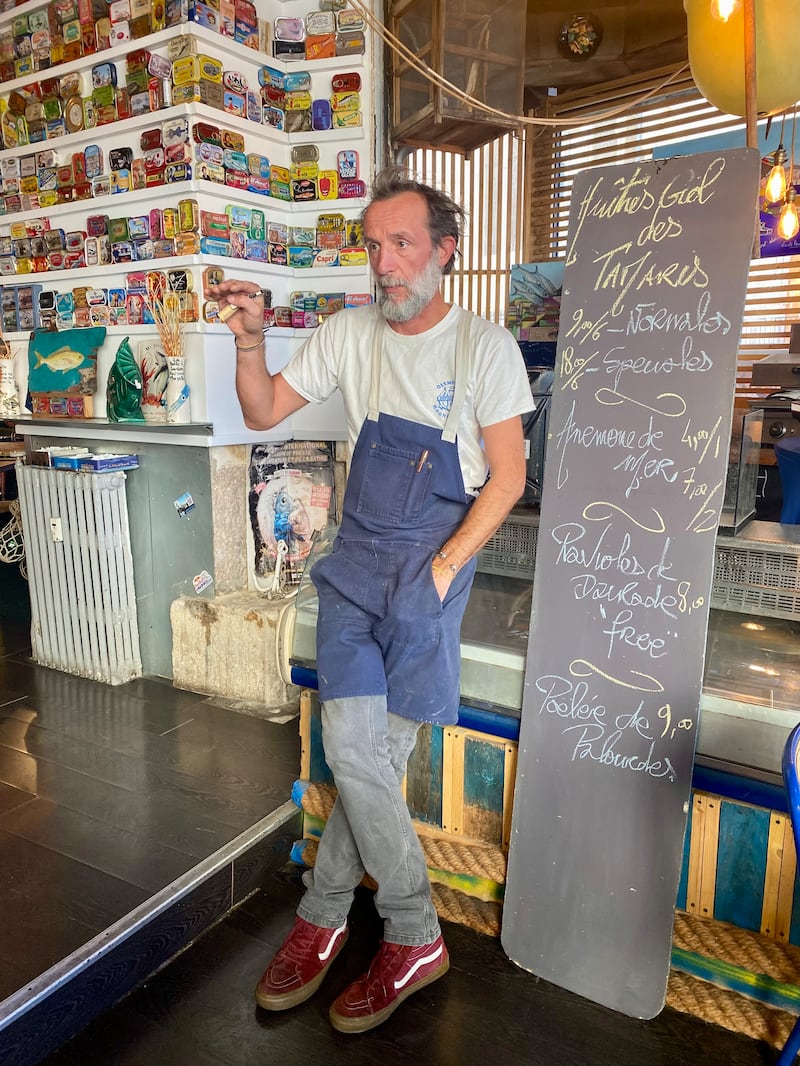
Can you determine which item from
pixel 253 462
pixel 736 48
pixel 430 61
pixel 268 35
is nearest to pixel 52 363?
pixel 253 462

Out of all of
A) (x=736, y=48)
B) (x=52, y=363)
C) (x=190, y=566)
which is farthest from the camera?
(x=52, y=363)

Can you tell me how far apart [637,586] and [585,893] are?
0.75 meters

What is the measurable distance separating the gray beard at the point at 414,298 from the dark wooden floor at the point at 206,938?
64.2 inches

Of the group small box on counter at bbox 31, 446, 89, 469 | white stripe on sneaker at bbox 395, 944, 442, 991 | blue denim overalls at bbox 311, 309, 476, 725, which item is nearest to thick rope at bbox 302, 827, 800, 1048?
white stripe on sneaker at bbox 395, 944, 442, 991

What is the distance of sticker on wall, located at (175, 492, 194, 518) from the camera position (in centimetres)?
356

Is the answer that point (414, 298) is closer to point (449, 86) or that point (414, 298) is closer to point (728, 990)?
point (449, 86)

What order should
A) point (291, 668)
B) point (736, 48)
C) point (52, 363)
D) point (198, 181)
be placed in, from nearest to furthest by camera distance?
point (736, 48), point (291, 668), point (198, 181), point (52, 363)

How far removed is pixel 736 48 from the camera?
208 centimetres

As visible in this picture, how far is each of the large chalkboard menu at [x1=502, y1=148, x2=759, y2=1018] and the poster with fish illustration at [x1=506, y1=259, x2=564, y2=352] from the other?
73 centimetres

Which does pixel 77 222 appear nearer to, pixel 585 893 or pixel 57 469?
pixel 57 469

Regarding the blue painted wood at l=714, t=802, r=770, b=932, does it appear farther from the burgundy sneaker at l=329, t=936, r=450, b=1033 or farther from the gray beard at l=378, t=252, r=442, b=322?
the gray beard at l=378, t=252, r=442, b=322

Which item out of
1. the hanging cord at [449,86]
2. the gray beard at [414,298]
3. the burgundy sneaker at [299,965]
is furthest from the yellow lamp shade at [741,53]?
the burgundy sneaker at [299,965]

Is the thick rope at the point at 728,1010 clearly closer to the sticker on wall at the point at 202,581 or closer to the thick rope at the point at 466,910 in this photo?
the thick rope at the point at 466,910

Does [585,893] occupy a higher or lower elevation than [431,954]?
higher
